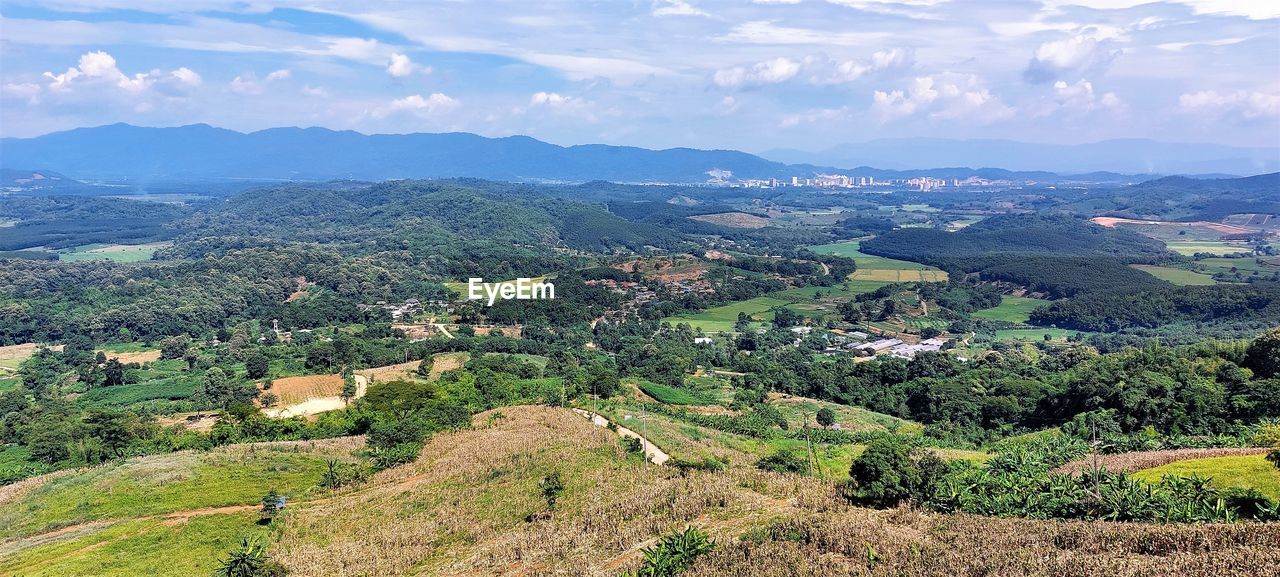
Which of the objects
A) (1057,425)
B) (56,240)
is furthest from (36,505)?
(56,240)

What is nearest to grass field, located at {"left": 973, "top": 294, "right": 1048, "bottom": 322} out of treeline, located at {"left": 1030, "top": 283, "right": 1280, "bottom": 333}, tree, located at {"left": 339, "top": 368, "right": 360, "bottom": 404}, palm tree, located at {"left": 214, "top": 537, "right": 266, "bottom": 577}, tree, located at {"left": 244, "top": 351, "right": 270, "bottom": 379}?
treeline, located at {"left": 1030, "top": 283, "right": 1280, "bottom": 333}

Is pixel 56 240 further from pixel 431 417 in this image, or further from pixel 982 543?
pixel 982 543

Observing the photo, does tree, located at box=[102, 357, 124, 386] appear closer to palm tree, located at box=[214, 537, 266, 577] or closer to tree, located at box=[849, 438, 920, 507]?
palm tree, located at box=[214, 537, 266, 577]

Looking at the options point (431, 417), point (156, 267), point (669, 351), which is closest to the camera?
point (431, 417)

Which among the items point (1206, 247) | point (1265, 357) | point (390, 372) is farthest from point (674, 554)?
point (1206, 247)

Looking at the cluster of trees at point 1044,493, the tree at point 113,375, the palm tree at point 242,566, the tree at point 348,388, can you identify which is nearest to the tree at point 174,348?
the tree at point 113,375
